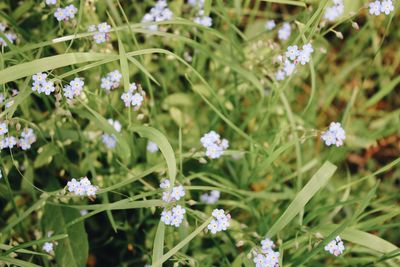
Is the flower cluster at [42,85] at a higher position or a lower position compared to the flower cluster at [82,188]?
higher

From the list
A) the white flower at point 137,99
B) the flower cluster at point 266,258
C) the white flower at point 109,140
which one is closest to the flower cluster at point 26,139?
the white flower at point 109,140

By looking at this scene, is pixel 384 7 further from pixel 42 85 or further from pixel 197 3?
pixel 42 85

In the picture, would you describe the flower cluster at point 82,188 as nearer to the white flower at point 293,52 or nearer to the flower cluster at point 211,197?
the flower cluster at point 211,197

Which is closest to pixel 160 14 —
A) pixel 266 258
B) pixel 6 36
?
pixel 6 36

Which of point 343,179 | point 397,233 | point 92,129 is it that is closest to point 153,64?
point 92,129

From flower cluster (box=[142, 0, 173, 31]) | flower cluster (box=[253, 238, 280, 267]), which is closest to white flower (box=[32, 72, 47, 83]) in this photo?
flower cluster (box=[142, 0, 173, 31])

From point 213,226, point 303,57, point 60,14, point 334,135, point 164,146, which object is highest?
point 60,14

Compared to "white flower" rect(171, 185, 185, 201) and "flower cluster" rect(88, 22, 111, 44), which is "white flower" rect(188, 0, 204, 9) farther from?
"white flower" rect(171, 185, 185, 201)
